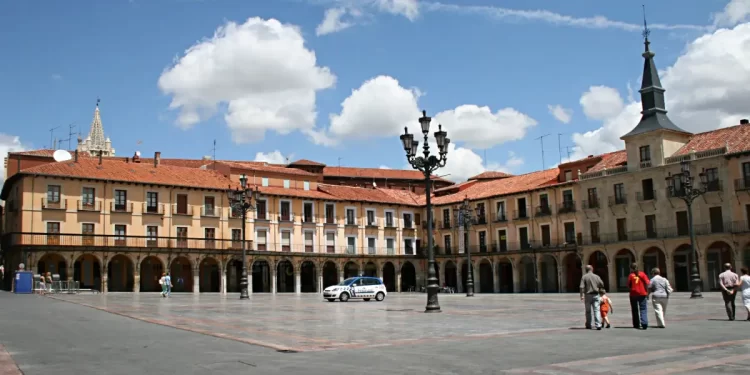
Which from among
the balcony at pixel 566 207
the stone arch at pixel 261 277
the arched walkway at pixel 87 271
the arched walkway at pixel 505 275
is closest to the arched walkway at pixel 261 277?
the stone arch at pixel 261 277

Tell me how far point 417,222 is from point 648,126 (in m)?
26.6

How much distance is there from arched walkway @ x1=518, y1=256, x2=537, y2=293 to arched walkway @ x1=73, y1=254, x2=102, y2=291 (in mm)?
35519

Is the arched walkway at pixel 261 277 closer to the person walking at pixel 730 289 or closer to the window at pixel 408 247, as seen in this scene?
the window at pixel 408 247

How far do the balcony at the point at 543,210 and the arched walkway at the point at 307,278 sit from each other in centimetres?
2143

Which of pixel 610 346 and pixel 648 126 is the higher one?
pixel 648 126

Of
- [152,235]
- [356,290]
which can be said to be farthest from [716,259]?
[152,235]

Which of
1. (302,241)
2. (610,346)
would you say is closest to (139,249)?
(302,241)

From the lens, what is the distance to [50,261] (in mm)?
52094

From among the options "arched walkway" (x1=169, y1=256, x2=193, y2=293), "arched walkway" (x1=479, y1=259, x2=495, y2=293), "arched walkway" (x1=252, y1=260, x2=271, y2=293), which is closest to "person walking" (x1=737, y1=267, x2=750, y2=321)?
"arched walkway" (x1=169, y1=256, x2=193, y2=293)

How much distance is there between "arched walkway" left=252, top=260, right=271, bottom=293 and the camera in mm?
64062

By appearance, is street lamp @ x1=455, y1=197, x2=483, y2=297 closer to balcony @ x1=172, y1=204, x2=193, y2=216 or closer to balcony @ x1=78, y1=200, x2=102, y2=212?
balcony @ x1=172, y1=204, x2=193, y2=216

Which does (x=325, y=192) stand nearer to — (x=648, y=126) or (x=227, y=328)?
(x=648, y=126)

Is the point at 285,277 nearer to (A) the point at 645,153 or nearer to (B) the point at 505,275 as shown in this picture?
(B) the point at 505,275

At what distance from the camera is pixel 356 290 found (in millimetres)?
37875
